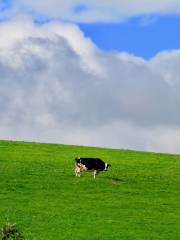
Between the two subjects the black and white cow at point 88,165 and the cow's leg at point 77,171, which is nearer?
the black and white cow at point 88,165

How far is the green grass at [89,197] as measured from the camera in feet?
96.8

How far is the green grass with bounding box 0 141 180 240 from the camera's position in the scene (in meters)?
29.5

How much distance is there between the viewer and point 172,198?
130 ft

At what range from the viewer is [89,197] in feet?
123

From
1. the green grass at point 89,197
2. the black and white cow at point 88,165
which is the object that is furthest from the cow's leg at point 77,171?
the green grass at point 89,197

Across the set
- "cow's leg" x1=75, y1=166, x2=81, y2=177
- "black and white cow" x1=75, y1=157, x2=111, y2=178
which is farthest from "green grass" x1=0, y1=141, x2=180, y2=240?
"black and white cow" x1=75, y1=157, x2=111, y2=178

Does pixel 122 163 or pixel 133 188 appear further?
pixel 122 163

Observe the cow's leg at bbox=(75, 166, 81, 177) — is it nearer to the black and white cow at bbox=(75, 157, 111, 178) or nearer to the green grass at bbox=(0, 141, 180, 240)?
the black and white cow at bbox=(75, 157, 111, 178)

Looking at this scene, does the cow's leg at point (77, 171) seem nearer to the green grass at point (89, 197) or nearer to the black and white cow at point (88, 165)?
the black and white cow at point (88, 165)

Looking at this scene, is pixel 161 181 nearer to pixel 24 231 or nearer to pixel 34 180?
pixel 34 180

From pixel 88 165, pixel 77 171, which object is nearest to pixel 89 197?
pixel 88 165

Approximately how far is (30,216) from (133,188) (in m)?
11.5

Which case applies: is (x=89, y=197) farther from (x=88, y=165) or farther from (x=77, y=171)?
(x=77, y=171)

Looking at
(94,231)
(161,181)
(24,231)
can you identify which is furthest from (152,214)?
(161,181)
